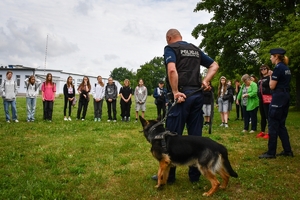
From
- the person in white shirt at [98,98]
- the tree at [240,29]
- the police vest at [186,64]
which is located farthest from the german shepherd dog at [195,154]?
the tree at [240,29]

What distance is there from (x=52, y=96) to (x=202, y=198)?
10712mm

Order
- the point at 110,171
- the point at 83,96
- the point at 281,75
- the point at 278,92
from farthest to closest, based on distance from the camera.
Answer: the point at 83,96 → the point at 278,92 → the point at 281,75 → the point at 110,171

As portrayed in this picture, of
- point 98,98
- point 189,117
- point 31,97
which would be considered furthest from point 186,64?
point 31,97

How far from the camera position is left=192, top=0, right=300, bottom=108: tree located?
19.1 m

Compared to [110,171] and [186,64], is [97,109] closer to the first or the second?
[110,171]

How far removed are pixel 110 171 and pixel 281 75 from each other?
4397 millimetres

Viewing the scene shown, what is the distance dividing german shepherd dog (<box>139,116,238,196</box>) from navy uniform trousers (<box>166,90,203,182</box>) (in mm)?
300

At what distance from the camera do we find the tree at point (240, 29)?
1908 centimetres

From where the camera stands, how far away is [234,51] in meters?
21.5

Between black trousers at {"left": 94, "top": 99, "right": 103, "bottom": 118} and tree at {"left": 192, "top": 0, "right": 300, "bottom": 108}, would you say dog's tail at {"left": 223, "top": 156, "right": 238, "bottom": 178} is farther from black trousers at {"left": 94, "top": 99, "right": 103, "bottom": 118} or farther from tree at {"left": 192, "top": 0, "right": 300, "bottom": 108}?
tree at {"left": 192, "top": 0, "right": 300, "bottom": 108}

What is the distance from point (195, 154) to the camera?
4.13 meters

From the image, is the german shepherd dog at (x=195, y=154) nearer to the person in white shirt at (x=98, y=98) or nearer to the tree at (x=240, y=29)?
the person in white shirt at (x=98, y=98)

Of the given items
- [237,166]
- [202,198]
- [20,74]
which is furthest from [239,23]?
[20,74]

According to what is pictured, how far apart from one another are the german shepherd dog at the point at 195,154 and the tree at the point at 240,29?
1601cm
